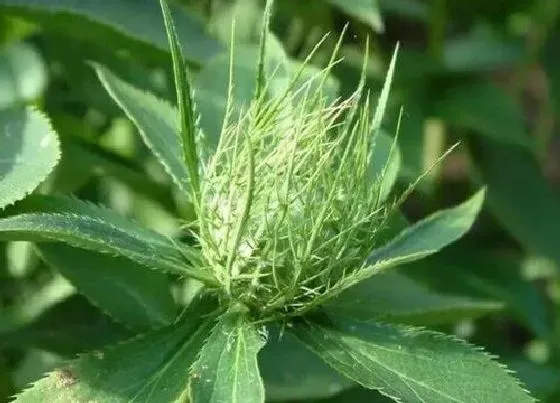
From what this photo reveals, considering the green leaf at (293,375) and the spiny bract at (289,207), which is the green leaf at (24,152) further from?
the green leaf at (293,375)

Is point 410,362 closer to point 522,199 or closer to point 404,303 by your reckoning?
point 404,303

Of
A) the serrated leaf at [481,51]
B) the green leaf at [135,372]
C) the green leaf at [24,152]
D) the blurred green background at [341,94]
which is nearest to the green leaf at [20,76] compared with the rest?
the blurred green background at [341,94]

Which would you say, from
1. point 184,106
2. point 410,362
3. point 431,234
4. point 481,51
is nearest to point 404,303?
point 431,234

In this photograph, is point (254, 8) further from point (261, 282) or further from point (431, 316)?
point (261, 282)

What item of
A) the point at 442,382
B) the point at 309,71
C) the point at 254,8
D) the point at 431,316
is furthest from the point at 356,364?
the point at 254,8

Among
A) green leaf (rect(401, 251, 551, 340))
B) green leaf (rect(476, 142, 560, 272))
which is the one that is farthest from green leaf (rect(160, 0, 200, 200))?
green leaf (rect(476, 142, 560, 272))
